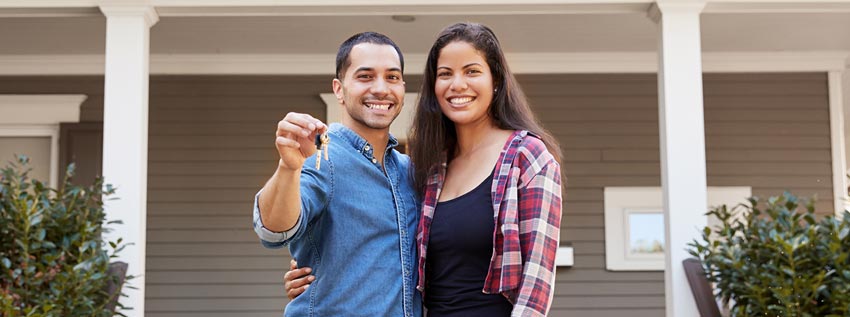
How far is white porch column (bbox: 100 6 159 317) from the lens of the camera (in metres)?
4.35

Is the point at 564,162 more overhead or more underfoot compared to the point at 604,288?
more overhead

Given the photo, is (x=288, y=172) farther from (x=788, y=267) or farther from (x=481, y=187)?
A: (x=788, y=267)

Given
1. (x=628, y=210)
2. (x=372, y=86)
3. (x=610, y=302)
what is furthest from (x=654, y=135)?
(x=372, y=86)

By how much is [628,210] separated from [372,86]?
440cm

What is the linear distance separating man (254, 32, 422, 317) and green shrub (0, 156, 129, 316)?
205 centimetres

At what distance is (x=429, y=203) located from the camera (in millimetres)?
2156

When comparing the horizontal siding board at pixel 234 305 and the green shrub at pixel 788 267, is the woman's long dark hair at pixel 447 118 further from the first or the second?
the horizontal siding board at pixel 234 305

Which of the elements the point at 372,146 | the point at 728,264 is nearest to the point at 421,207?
the point at 372,146

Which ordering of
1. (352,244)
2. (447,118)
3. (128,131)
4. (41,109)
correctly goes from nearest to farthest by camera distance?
(352,244)
(447,118)
(128,131)
(41,109)

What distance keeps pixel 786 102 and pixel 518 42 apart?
1899 millimetres

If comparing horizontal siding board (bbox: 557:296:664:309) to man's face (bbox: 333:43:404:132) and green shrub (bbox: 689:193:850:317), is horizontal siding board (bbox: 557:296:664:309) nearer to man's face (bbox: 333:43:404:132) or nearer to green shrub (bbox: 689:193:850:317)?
green shrub (bbox: 689:193:850:317)

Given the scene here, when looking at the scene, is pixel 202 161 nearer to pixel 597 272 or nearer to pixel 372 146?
pixel 597 272

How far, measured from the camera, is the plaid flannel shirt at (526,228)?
194 centimetres

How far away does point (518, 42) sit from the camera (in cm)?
607
